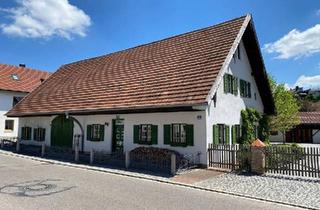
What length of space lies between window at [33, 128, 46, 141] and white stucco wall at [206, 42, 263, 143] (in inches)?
592

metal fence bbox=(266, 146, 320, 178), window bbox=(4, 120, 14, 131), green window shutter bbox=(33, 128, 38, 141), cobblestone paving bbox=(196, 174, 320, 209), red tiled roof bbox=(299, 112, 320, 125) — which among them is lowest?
cobblestone paving bbox=(196, 174, 320, 209)

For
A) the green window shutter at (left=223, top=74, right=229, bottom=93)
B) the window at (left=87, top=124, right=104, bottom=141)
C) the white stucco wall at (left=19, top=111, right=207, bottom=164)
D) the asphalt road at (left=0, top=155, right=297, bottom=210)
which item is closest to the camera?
Answer: the asphalt road at (left=0, top=155, right=297, bottom=210)

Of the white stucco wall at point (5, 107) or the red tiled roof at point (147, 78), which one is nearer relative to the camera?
the red tiled roof at point (147, 78)

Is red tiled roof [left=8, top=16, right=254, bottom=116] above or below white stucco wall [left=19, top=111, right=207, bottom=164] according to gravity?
above

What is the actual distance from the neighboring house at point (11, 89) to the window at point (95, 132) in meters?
19.3

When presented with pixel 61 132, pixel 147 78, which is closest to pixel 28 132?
pixel 61 132

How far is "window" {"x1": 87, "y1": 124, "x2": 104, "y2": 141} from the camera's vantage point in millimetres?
20980

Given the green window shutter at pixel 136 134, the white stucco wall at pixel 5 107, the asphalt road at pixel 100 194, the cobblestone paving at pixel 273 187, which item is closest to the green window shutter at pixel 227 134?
the cobblestone paving at pixel 273 187

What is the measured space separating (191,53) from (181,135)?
5.38m

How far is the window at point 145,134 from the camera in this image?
58.4 feet

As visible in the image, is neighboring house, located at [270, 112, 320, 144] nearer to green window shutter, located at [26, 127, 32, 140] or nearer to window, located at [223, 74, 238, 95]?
window, located at [223, 74, 238, 95]

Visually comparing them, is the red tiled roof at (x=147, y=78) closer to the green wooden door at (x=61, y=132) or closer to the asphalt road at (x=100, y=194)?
the green wooden door at (x=61, y=132)

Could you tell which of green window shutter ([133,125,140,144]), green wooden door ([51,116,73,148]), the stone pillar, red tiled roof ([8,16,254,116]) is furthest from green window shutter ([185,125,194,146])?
green wooden door ([51,116,73,148])

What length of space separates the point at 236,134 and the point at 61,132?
12.7 metres
